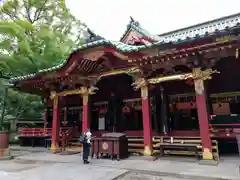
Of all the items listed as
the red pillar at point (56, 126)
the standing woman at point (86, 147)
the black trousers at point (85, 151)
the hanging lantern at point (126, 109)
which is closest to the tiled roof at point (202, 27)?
the hanging lantern at point (126, 109)

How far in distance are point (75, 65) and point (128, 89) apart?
4017mm

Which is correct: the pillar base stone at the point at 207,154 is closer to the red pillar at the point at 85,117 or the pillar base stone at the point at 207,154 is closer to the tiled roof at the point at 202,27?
the red pillar at the point at 85,117

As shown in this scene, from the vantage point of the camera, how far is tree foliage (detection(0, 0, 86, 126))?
44.9 feet

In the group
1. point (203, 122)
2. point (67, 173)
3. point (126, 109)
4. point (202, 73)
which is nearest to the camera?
point (67, 173)

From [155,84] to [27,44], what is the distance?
1008 cm

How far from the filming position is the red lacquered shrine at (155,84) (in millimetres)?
6801

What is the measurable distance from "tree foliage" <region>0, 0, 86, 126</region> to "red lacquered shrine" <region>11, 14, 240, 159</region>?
2571 mm

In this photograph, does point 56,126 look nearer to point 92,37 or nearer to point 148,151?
point 92,37

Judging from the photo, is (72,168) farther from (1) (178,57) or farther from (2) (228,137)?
(2) (228,137)

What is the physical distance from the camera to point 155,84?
9.59 metres

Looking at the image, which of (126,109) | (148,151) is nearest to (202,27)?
(126,109)

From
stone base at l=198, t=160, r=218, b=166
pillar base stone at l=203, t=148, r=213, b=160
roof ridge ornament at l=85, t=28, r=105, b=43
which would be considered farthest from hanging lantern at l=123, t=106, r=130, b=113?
stone base at l=198, t=160, r=218, b=166

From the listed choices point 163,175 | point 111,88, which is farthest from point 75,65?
point 163,175

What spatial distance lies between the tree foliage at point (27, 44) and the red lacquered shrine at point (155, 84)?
257cm
